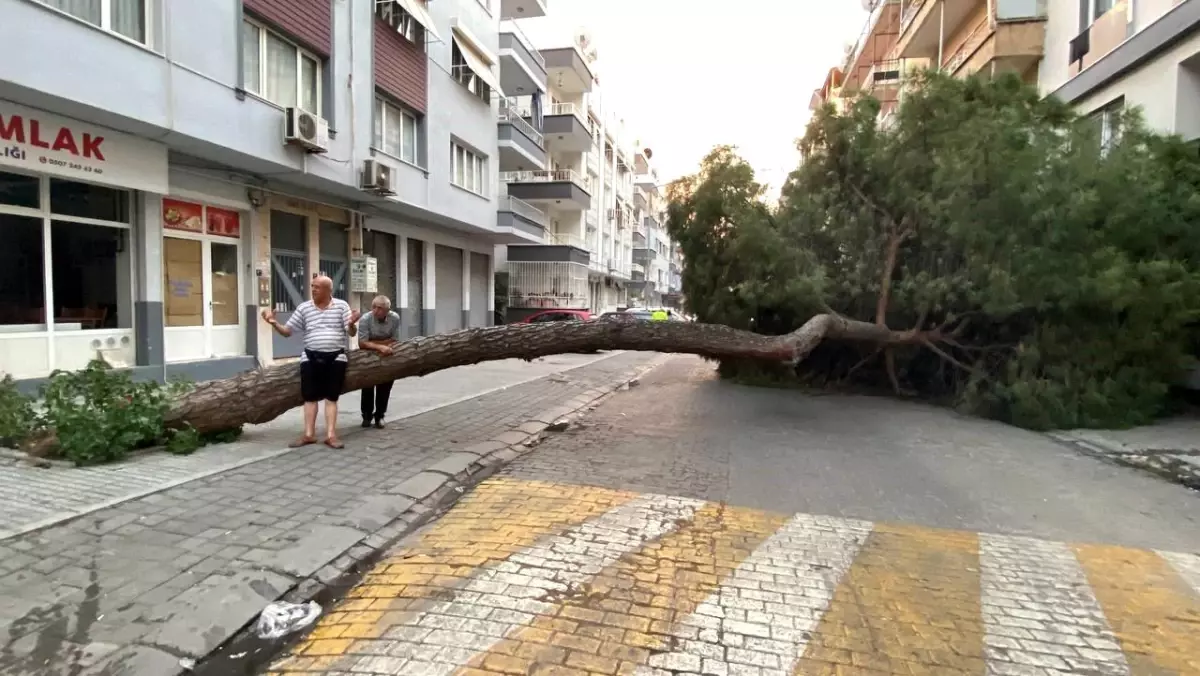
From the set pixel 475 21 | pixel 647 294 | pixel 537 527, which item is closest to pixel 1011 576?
pixel 537 527

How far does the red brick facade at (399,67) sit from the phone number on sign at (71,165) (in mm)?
6901

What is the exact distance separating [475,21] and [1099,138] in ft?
52.7

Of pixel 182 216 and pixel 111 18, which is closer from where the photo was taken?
pixel 111 18

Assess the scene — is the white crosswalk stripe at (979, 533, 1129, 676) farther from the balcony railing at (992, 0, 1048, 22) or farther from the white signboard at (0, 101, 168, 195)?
the balcony railing at (992, 0, 1048, 22)

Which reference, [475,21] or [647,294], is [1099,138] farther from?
[647,294]

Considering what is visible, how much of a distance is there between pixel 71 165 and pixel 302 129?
3.65 m

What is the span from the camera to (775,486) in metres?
5.87

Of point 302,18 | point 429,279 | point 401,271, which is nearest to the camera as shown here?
point 302,18

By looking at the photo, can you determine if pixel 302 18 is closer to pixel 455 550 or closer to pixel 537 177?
pixel 455 550

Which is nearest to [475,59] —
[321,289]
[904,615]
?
[321,289]

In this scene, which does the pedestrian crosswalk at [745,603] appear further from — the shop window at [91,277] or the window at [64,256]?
the shop window at [91,277]

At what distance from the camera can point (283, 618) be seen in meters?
3.25

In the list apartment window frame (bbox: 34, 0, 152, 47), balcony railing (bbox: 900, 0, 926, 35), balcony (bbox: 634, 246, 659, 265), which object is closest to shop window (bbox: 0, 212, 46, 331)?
apartment window frame (bbox: 34, 0, 152, 47)

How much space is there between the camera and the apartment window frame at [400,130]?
15131mm
